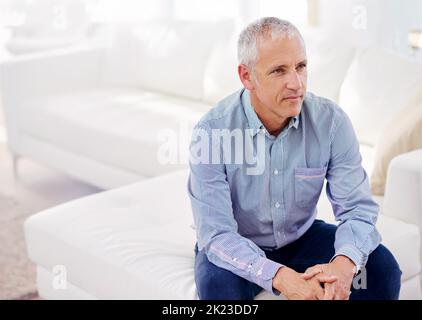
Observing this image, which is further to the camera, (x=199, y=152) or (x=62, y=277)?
(x=62, y=277)

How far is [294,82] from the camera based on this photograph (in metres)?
1.80

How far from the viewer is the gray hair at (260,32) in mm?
1797

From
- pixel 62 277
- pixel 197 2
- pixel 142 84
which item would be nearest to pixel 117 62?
pixel 142 84

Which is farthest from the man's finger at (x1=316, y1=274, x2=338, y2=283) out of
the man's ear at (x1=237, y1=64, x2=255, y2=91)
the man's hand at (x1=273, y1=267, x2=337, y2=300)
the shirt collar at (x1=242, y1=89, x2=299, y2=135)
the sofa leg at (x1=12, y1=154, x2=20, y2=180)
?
the sofa leg at (x1=12, y1=154, x2=20, y2=180)

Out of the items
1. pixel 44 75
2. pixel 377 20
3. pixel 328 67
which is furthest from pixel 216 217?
pixel 377 20

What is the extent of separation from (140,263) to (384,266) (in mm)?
669

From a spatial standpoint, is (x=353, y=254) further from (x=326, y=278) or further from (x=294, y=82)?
(x=294, y=82)

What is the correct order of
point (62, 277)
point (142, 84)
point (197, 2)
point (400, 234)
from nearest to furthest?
point (400, 234), point (62, 277), point (142, 84), point (197, 2)

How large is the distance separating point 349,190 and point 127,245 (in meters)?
0.68

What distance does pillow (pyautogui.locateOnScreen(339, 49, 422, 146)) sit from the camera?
2.80 meters

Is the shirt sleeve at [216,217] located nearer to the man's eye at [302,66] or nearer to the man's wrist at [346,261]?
the man's wrist at [346,261]

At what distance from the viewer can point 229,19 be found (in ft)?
12.5

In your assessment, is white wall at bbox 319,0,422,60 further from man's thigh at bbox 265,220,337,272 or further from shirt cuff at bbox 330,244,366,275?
shirt cuff at bbox 330,244,366,275
